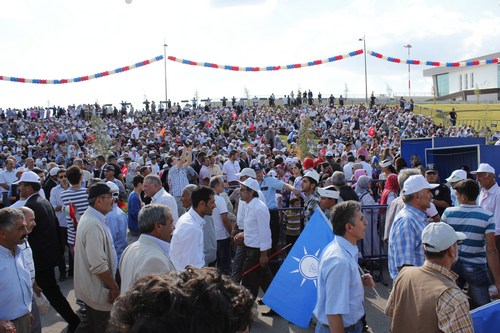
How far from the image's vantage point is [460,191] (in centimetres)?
512

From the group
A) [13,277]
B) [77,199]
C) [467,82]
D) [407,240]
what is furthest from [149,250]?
[467,82]

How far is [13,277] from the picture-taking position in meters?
4.09

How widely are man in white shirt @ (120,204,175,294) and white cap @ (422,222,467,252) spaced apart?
1.89 metres

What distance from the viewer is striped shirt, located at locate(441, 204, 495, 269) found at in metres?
5.06

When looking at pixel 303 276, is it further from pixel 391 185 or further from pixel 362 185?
pixel 362 185

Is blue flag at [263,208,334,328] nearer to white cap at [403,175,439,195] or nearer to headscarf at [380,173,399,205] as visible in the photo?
white cap at [403,175,439,195]

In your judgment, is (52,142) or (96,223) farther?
(52,142)

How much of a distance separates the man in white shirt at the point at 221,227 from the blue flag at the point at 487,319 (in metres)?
4.24

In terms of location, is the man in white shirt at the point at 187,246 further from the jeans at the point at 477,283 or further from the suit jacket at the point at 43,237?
the jeans at the point at 477,283

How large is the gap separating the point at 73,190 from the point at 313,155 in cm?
1397

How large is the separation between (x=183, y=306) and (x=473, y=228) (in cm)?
448

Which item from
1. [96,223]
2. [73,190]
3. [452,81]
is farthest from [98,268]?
[452,81]

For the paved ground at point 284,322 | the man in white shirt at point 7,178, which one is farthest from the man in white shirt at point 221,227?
the man in white shirt at point 7,178

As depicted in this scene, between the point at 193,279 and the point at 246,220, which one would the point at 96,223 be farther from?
the point at 193,279
